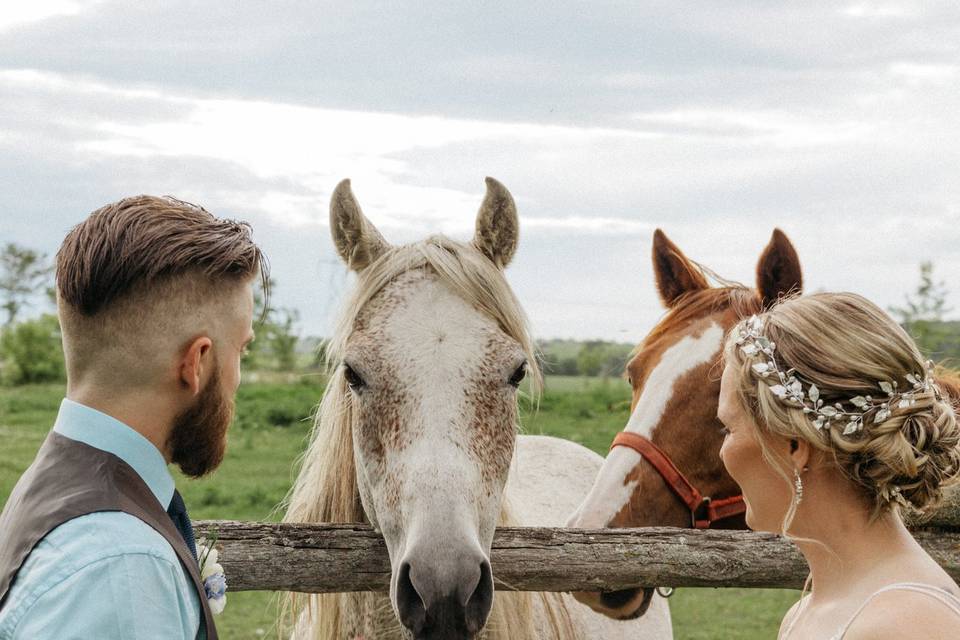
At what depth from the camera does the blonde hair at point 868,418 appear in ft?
5.46

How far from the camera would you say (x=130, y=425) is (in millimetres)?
→ 1453

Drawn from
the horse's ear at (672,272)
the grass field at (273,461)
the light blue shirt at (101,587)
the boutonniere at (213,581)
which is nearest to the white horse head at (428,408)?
the boutonniere at (213,581)

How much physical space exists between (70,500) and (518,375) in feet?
5.04

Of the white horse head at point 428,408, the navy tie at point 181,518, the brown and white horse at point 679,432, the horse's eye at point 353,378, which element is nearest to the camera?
the navy tie at point 181,518

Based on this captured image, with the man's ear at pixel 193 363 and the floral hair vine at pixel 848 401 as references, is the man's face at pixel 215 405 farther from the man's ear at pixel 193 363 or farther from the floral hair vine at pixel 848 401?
the floral hair vine at pixel 848 401

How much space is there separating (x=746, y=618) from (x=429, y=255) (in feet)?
20.2

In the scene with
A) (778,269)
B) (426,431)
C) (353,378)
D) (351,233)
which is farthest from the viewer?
(778,269)

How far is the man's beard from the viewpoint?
155cm

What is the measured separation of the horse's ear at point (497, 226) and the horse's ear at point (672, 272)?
49.6 inches

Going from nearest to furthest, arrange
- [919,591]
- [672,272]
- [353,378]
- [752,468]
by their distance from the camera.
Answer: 1. [919,591]
2. [752,468]
3. [353,378]
4. [672,272]

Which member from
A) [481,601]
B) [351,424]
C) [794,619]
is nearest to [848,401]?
[794,619]

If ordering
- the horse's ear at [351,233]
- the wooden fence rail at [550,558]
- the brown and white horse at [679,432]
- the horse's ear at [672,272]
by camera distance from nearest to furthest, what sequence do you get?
the wooden fence rail at [550,558], the horse's ear at [351,233], the brown and white horse at [679,432], the horse's ear at [672,272]

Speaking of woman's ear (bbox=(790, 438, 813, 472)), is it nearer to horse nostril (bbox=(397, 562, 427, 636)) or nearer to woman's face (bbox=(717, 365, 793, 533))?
woman's face (bbox=(717, 365, 793, 533))

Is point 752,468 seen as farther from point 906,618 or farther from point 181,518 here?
point 181,518
